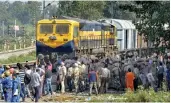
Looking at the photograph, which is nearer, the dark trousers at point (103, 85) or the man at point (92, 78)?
the man at point (92, 78)

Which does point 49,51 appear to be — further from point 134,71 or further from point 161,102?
point 161,102

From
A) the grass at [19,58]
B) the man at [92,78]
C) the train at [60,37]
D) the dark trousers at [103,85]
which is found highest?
the train at [60,37]

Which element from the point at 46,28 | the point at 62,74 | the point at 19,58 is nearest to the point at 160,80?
the point at 62,74

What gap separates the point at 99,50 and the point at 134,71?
1719 cm

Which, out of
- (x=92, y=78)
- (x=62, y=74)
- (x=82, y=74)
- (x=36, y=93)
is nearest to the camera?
(x=36, y=93)

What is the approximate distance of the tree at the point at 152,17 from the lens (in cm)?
2142

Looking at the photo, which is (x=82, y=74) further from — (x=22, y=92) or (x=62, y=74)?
(x=22, y=92)

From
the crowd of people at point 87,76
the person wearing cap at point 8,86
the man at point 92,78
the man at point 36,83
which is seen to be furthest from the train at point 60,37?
the person wearing cap at point 8,86

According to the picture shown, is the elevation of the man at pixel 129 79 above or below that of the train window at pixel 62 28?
below

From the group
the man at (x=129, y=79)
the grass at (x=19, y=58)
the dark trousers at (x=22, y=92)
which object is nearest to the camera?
the dark trousers at (x=22, y=92)

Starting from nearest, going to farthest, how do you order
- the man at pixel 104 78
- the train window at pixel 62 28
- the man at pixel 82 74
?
the man at pixel 104 78 → the man at pixel 82 74 → the train window at pixel 62 28

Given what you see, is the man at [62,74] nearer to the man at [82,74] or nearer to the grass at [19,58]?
the man at [82,74]

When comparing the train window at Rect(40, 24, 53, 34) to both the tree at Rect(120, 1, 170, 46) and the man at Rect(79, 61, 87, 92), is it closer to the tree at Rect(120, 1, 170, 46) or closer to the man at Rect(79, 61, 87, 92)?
the man at Rect(79, 61, 87, 92)

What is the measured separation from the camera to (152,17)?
72.7ft
